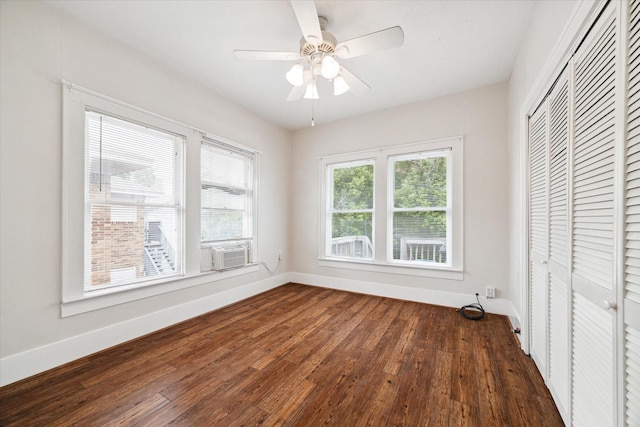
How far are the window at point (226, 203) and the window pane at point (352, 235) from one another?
142 cm

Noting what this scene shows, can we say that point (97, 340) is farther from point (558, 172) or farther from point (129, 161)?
point (558, 172)

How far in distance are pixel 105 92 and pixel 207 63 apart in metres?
1.00

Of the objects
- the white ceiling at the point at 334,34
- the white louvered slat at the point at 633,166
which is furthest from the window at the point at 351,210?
the white louvered slat at the point at 633,166

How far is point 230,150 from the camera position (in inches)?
139

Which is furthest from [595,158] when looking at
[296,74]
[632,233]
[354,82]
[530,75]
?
[296,74]

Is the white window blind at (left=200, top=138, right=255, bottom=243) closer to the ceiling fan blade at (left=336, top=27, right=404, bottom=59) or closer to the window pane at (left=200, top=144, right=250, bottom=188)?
the window pane at (left=200, top=144, right=250, bottom=188)

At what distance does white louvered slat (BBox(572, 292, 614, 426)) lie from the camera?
97 cm

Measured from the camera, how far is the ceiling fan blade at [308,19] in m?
1.48

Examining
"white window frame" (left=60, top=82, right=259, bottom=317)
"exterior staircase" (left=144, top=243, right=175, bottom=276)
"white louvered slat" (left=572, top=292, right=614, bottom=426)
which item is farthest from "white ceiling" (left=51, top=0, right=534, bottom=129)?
"white louvered slat" (left=572, top=292, right=614, bottom=426)

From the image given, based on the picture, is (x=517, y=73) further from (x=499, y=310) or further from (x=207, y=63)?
(x=207, y=63)

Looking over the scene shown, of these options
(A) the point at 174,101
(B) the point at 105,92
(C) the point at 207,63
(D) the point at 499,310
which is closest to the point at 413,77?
(C) the point at 207,63

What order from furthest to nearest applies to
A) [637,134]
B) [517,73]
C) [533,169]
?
1. [517,73]
2. [533,169]
3. [637,134]

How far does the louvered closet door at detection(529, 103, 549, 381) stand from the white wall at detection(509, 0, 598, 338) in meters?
0.10

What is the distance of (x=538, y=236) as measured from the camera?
193cm
